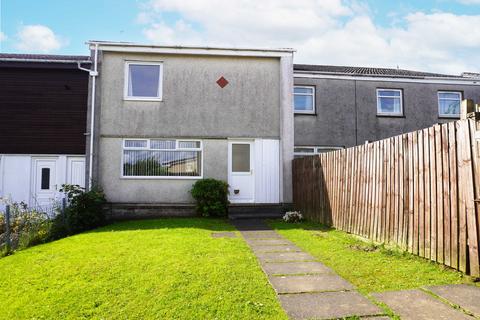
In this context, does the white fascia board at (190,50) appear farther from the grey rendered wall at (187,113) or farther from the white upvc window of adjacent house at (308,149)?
the white upvc window of adjacent house at (308,149)

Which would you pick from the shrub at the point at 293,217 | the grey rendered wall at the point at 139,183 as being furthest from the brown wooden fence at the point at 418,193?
the grey rendered wall at the point at 139,183

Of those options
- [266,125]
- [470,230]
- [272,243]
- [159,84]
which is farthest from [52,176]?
[470,230]

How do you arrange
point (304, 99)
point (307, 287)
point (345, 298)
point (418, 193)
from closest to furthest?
1. point (345, 298)
2. point (307, 287)
3. point (418, 193)
4. point (304, 99)

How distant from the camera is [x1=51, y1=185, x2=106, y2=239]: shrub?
324 inches

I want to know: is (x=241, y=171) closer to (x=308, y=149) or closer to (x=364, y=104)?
(x=308, y=149)

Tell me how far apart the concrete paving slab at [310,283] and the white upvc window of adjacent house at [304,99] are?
1100cm

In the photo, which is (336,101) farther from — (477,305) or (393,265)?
(477,305)

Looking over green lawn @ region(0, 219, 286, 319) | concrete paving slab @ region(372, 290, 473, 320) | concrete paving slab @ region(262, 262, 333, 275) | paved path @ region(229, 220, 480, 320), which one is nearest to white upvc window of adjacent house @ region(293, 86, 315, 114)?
green lawn @ region(0, 219, 286, 319)

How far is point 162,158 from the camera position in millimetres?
10852

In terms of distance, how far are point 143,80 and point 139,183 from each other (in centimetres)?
348

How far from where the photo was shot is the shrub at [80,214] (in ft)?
27.0

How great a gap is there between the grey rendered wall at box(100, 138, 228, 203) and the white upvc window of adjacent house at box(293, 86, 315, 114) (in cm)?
548

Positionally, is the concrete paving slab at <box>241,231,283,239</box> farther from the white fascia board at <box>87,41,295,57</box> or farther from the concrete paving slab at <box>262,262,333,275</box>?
the white fascia board at <box>87,41,295,57</box>

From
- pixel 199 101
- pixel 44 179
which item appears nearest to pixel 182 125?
pixel 199 101
